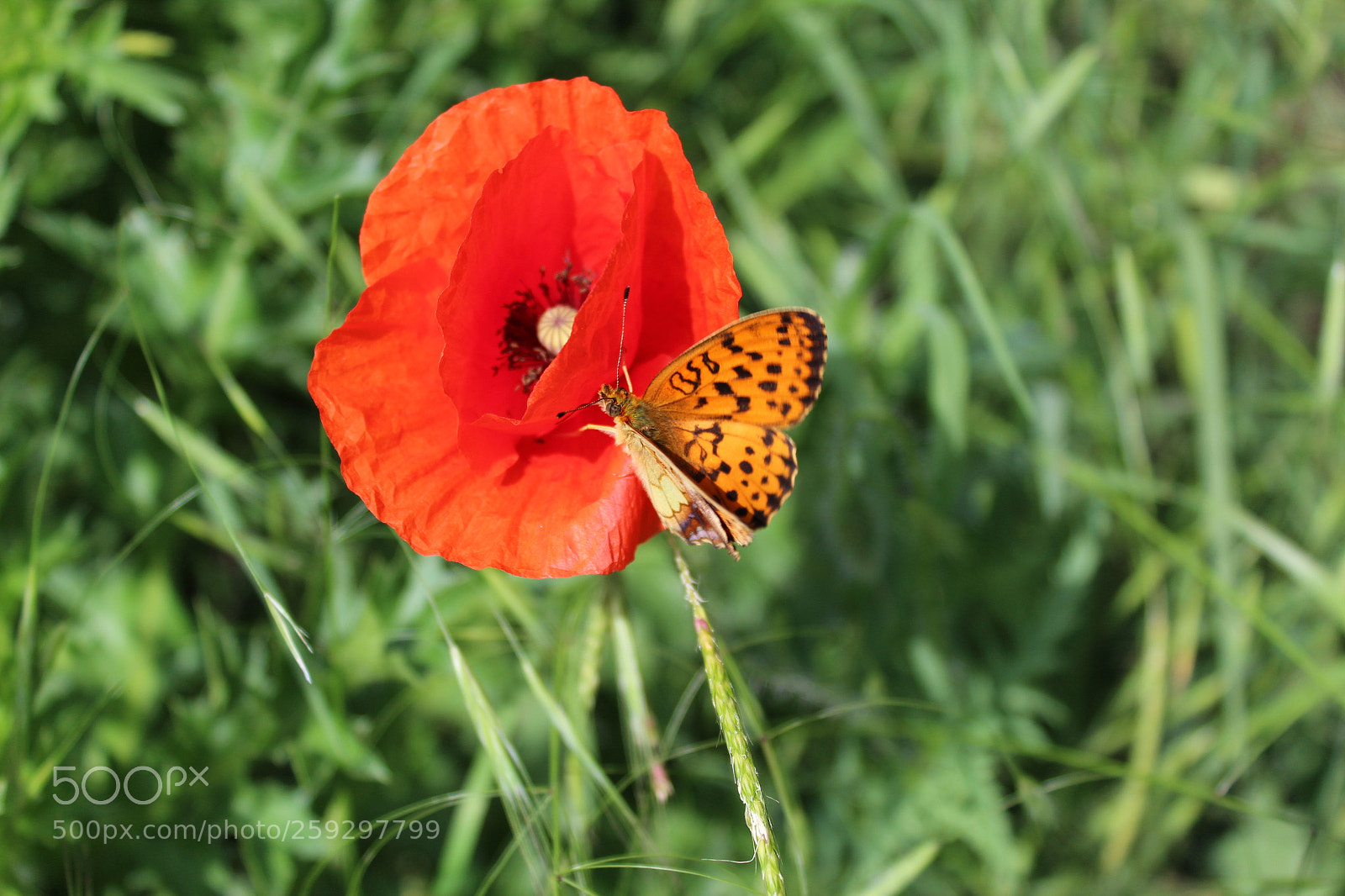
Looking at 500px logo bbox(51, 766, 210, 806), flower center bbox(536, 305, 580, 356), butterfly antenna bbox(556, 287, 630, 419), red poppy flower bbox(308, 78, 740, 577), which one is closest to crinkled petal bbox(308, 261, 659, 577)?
red poppy flower bbox(308, 78, 740, 577)

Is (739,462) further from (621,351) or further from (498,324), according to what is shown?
(498,324)

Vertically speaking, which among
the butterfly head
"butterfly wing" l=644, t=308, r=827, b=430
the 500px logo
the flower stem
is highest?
"butterfly wing" l=644, t=308, r=827, b=430

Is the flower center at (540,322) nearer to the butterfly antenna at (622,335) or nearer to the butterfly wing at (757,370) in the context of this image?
the butterfly antenna at (622,335)

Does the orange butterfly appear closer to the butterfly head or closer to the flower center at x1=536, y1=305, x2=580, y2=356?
the butterfly head

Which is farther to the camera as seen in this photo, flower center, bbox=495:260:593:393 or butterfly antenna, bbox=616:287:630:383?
flower center, bbox=495:260:593:393

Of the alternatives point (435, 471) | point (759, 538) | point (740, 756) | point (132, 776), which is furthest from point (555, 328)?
point (132, 776)

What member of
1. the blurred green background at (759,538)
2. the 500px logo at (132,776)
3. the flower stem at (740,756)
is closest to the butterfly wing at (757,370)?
the flower stem at (740,756)
